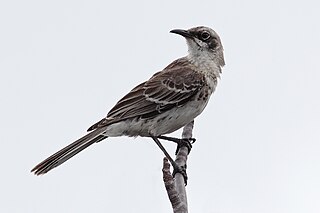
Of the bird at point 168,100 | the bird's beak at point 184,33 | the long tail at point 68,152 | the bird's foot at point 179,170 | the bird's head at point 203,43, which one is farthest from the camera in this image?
the bird's head at point 203,43

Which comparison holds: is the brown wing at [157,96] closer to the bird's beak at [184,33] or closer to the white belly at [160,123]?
the white belly at [160,123]

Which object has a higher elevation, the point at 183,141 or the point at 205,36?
the point at 205,36

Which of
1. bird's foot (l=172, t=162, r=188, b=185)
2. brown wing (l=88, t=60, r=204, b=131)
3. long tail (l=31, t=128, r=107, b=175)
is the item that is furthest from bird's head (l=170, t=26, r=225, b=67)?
bird's foot (l=172, t=162, r=188, b=185)

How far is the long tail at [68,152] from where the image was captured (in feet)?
30.5

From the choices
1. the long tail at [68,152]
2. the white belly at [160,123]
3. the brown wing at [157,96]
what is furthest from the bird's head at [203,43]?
the long tail at [68,152]

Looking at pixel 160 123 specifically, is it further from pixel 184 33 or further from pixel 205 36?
pixel 205 36

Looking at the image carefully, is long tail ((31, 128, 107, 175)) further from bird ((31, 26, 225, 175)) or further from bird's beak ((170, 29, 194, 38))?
bird's beak ((170, 29, 194, 38))

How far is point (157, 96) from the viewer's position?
10.6m

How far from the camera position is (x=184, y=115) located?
10281 millimetres

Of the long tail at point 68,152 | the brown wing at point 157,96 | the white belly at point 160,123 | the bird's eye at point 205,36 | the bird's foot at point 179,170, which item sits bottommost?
the bird's foot at point 179,170

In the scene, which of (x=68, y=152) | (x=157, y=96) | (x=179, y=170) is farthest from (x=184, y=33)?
(x=179, y=170)

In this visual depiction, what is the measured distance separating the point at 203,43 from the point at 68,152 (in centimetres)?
299

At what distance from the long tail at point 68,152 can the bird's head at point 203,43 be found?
7.15ft

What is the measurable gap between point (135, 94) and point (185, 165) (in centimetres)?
186
